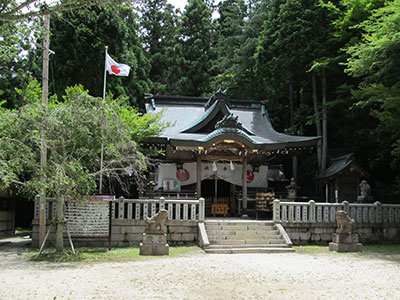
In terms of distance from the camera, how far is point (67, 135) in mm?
9844

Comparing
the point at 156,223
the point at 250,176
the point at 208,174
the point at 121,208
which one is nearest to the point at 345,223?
the point at 156,223

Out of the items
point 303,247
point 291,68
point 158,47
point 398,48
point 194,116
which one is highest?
point 158,47

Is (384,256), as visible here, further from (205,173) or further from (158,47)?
(158,47)

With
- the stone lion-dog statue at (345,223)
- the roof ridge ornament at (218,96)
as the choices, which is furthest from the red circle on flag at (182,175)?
the stone lion-dog statue at (345,223)

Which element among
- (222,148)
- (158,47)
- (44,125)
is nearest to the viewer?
(44,125)

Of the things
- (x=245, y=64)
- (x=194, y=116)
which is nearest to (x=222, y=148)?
(x=194, y=116)

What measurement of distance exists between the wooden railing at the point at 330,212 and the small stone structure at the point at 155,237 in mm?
4638

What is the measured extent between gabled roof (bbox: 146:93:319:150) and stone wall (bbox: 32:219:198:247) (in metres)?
3.79

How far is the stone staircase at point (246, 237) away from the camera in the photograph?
11.5 m

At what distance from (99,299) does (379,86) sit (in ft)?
41.8

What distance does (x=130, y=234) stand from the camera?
12461 mm

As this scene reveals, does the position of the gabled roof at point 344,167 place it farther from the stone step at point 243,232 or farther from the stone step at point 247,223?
the stone step at point 243,232

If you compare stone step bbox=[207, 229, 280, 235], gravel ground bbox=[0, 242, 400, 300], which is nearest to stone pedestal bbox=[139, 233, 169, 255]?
gravel ground bbox=[0, 242, 400, 300]

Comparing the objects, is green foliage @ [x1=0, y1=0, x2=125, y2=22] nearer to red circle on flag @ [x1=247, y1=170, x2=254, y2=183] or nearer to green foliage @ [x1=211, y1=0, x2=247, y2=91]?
red circle on flag @ [x1=247, y1=170, x2=254, y2=183]
